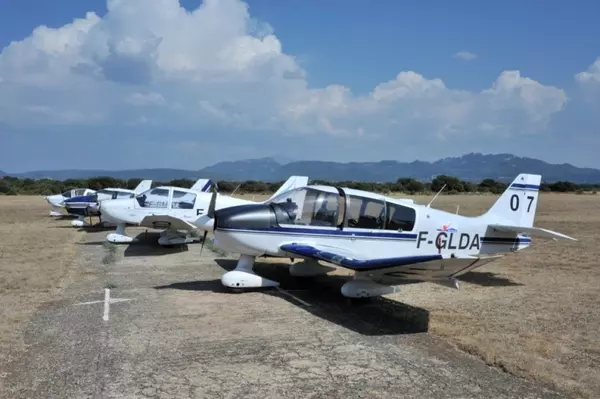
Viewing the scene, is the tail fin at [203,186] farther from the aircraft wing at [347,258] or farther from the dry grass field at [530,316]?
the aircraft wing at [347,258]

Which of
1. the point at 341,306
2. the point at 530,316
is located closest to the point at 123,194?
the point at 341,306

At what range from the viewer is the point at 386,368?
5.65 metres

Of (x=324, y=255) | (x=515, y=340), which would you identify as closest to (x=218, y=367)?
(x=324, y=255)

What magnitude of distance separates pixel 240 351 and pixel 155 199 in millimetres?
11447

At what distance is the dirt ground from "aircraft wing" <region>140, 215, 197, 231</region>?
2263 millimetres

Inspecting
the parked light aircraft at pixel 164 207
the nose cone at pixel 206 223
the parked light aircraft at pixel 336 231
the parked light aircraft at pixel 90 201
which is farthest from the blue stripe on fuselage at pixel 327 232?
the parked light aircraft at pixel 90 201

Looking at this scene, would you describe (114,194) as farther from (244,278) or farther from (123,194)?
(244,278)

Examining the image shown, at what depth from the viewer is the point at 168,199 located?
16688 mm

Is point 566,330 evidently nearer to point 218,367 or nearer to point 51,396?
point 218,367

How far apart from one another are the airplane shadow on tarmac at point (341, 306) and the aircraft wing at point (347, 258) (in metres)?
0.77

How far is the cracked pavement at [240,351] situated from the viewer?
5.06m

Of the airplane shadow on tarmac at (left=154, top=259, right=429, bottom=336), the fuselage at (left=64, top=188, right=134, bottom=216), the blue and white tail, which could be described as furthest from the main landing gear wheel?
the fuselage at (left=64, top=188, right=134, bottom=216)

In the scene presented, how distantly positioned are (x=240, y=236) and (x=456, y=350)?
161 inches

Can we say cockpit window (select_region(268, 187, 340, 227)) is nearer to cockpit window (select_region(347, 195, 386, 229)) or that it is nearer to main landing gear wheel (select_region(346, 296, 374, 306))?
cockpit window (select_region(347, 195, 386, 229))
